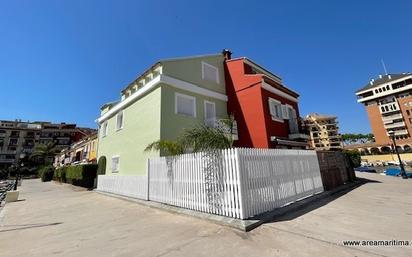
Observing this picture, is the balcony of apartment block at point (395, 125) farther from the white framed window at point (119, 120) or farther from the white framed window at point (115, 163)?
the white framed window at point (115, 163)

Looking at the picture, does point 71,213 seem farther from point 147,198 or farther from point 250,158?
point 250,158

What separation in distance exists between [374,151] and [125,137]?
9555 cm

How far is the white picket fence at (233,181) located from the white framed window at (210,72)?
30.1 feet

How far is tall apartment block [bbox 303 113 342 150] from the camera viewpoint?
100 m

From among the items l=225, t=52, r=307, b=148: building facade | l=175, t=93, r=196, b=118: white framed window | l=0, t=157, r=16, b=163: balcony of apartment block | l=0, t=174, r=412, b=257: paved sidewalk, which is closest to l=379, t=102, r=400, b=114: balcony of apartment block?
l=225, t=52, r=307, b=148: building facade

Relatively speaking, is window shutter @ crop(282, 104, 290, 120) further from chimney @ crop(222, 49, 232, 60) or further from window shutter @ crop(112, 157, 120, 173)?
window shutter @ crop(112, 157, 120, 173)

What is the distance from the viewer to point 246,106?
1642 centimetres

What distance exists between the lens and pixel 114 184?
15484 mm

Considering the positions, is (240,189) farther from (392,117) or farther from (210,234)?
(392,117)

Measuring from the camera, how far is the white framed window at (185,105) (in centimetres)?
1464

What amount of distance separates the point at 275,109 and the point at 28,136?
321 feet

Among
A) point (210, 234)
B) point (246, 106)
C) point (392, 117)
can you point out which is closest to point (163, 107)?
point (246, 106)

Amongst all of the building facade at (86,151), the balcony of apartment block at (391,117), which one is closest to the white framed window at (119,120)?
the building facade at (86,151)

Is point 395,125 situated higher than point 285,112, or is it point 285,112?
point 395,125
